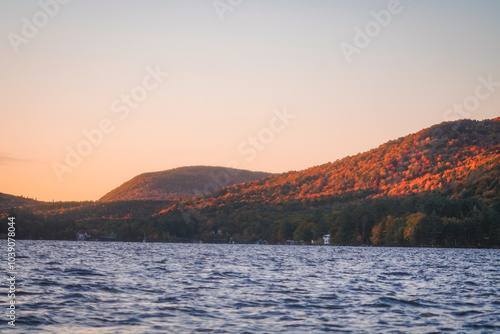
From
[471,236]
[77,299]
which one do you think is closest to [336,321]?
[77,299]

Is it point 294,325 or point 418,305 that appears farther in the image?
point 418,305

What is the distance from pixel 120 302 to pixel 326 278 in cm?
2646

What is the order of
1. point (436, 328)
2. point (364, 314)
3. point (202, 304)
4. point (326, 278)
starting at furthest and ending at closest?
point (326, 278) < point (202, 304) < point (364, 314) < point (436, 328)

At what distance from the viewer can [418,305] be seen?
3819 cm

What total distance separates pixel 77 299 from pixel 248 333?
15.2 metres

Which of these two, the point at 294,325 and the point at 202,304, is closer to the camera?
the point at 294,325

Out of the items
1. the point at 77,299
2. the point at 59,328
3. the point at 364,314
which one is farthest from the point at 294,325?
the point at 77,299

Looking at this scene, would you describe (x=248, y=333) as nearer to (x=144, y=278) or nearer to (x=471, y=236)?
(x=144, y=278)

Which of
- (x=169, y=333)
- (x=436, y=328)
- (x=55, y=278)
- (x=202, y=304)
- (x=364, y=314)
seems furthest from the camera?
(x=55, y=278)

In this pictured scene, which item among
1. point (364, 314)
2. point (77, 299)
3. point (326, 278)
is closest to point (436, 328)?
point (364, 314)

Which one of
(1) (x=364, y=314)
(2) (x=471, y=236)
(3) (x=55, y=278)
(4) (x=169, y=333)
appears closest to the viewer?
(4) (x=169, y=333)

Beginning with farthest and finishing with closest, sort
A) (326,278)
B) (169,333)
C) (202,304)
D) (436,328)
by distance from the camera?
1. (326,278)
2. (202,304)
3. (436,328)
4. (169,333)

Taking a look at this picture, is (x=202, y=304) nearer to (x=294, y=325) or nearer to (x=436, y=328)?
(x=294, y=325)

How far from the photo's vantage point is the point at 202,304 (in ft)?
120
